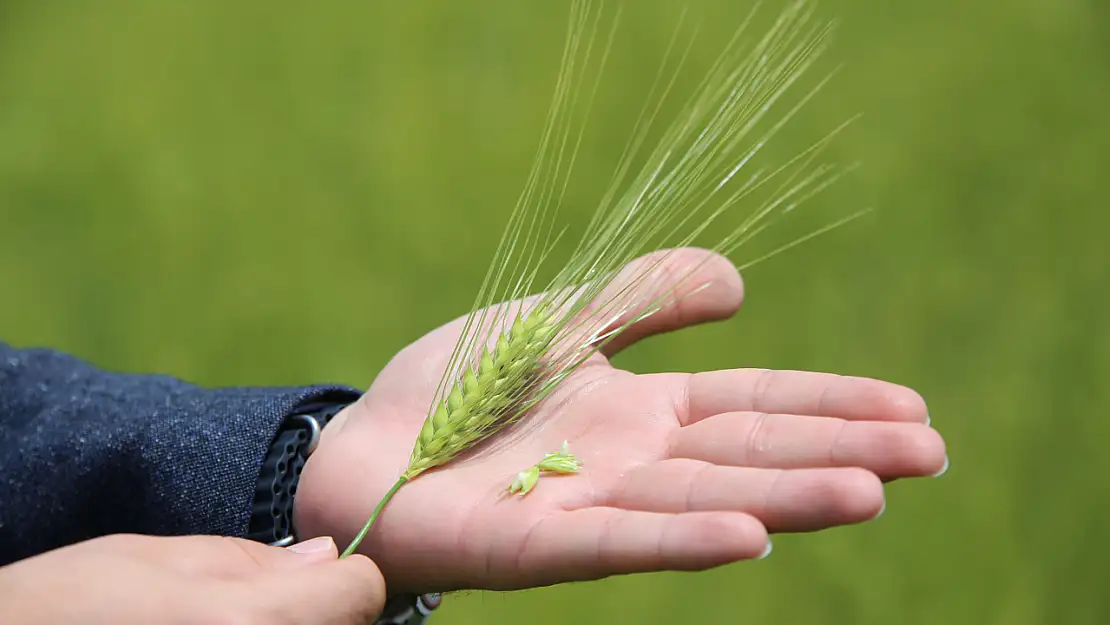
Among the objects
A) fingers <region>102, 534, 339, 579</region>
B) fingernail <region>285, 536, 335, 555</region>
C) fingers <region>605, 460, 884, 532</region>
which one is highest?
fingers <region>605, 460, 884, 532</region>

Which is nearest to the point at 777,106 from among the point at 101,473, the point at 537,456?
the point at 537,456

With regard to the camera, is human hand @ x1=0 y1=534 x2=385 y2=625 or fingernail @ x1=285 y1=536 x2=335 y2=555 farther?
fingernail @ x1=285 y1=536 x2=335 y2=555

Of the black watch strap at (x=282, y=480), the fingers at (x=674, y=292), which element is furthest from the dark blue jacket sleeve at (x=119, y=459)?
the fingers at (x=674, y=292)

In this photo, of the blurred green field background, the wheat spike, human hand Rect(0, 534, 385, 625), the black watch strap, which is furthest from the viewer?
the blurred green field background

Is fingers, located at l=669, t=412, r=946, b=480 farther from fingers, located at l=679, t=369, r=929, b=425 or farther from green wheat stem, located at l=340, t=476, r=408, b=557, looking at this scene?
green wheat stem, located at l=340, t=476, r=408, b=557

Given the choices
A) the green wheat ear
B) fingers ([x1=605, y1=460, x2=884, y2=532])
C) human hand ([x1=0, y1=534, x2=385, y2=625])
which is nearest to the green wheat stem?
the green wheat ear

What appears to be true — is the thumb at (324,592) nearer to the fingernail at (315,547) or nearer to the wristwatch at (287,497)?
the fingernail at (315,547)
